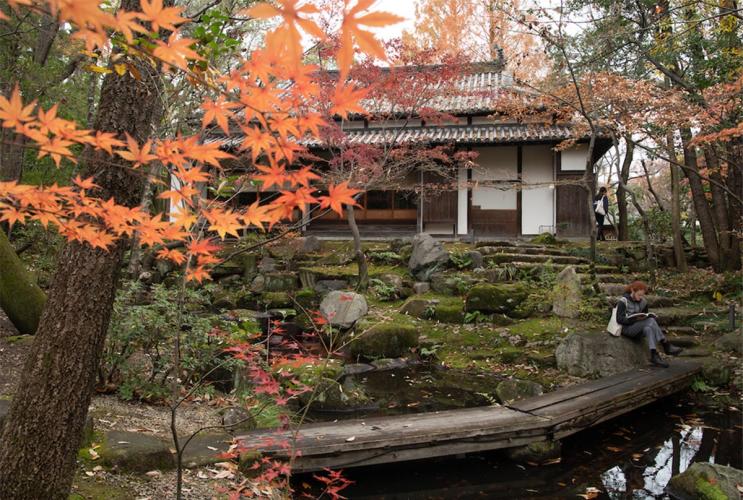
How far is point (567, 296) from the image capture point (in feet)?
33.8

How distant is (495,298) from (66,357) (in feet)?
29.9

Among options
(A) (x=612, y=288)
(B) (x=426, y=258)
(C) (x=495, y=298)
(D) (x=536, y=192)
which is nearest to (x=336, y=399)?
(C) (x=495, y=298)

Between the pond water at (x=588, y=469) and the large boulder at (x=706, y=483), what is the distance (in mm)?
220

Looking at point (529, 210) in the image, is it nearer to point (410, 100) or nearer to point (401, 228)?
point (401, 228)

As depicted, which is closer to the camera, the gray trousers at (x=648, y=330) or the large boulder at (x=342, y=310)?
the gray trousers at (x=648, y=330)

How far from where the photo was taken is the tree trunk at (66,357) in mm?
2611

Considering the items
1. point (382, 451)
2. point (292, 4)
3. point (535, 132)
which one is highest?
point (535, 132)

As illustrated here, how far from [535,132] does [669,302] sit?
681 centimetres

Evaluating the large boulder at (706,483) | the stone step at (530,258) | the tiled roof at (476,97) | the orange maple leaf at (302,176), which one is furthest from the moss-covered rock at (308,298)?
the orange maple leaf at (302,176)

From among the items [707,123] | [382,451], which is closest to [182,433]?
[382,451]

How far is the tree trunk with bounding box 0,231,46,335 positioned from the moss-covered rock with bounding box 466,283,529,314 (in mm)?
7780

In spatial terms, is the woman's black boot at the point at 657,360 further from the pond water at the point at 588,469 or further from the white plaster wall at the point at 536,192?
the white plaster wall at the point at 536,192

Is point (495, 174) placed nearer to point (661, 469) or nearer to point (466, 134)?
point (466, 134)

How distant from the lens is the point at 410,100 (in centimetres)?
1236
